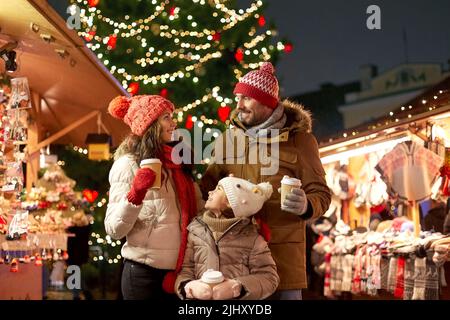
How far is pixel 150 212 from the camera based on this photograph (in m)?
5.32

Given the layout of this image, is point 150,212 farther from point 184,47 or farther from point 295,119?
point 184,47

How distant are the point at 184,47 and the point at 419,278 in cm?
875

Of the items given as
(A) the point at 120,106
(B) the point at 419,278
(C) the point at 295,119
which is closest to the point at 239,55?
(B) the point at 419,278

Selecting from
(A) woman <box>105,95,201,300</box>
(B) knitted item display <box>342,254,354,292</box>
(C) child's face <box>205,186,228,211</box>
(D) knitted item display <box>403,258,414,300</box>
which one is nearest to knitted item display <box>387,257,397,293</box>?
(D) knitted item display <box>403,258,414,300</box>

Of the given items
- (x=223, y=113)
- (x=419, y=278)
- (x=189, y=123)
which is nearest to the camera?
(x=419, y=278)

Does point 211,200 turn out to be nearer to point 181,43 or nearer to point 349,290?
point 349,290

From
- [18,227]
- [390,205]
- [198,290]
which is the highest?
[390,205]

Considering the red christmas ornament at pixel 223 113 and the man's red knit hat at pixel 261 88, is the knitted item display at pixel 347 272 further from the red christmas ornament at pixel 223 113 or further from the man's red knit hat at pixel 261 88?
the man's red knit hat at pixel 261 88

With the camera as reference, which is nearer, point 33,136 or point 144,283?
point 144,283

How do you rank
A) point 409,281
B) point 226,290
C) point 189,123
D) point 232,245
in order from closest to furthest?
1. point 226,290
2. point 232,245
3. point 409,281
4. point 189,123

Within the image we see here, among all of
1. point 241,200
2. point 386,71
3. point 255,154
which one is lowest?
point 241,200

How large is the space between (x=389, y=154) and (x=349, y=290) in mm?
2357
